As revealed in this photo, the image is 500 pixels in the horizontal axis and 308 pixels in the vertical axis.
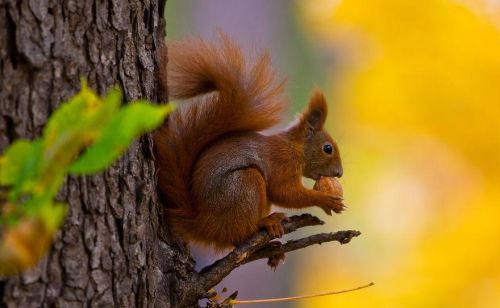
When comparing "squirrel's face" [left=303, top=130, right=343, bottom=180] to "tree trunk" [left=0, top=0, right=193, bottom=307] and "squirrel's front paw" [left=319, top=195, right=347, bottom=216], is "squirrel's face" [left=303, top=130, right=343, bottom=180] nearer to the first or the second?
"squirrel's front paw" [left=319, top=195, right=347, bottom=216]

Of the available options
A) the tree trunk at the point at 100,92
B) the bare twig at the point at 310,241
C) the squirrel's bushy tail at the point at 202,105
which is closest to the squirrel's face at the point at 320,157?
the squirrel's bushy tail at the point at 202,105

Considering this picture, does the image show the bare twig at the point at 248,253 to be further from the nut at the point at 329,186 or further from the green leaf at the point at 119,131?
the green leaf at the point at 119,131

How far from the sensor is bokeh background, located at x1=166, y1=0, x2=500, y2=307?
17.4ft

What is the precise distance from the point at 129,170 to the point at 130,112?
0.66 meters

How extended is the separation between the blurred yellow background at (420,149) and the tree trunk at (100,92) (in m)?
3.87

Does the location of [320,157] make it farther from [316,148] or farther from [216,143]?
[216,143]

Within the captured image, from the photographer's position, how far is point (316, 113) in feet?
7.30

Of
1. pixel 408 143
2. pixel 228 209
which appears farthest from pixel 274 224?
pixel 408 143

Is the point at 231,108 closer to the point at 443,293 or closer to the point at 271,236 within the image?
the point at 271,236

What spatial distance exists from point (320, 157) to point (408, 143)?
3.49 m

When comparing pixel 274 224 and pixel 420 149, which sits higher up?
pixel 420 149

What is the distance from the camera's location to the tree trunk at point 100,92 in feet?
3.94

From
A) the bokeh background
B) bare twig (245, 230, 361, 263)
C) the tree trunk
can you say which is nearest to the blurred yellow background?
the bokeh background

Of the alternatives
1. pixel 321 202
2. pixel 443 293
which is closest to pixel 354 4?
pixel 443 293
